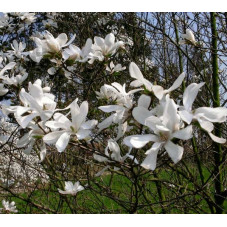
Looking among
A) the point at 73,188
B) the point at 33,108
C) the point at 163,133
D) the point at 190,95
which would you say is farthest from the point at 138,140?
the point at 73,188

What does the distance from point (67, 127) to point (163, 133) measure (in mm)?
285

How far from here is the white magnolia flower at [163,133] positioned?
728mm

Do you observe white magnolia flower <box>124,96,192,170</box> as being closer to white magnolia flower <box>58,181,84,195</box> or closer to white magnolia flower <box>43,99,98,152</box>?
white magnolia flower <box>43,99,98,152</box>

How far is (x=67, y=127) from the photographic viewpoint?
88 cm

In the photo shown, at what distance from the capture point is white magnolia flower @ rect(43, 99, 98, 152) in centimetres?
84

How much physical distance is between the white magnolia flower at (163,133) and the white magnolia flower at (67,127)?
0.16m

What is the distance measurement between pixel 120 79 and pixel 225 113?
194cm

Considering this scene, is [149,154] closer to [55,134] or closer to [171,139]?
[171,139]

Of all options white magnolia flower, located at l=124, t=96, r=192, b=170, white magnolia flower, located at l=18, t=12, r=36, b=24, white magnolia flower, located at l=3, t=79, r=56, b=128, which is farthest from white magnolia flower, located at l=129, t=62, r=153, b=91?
white magnolia flower, located at l=18, t=12, r=36, b=24

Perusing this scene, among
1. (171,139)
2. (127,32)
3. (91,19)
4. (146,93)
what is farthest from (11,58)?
(171,139)

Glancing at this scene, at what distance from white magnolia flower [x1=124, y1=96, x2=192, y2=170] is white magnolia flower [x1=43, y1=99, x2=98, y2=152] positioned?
165 millimetres

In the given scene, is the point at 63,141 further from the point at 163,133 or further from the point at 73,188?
the point at 73,188

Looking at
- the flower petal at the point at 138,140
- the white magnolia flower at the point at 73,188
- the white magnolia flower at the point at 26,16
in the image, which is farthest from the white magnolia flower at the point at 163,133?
the white magnolia flower at the point at 26,16

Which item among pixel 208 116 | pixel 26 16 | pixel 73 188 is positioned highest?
pixel 208 116
